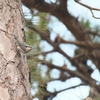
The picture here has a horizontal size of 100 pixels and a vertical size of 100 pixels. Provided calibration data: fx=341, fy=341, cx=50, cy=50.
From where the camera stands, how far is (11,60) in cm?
51

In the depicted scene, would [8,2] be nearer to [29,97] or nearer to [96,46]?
[29,97]

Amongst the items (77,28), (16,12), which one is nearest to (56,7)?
(77,28)

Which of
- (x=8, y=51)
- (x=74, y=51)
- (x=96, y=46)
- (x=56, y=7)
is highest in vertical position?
(x=8, y=51)

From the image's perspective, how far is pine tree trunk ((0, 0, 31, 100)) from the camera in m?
0.48

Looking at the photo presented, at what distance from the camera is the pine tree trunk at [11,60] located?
1.57 feet

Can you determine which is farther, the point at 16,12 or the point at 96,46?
the point at 96,46

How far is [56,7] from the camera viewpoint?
3.72 feet

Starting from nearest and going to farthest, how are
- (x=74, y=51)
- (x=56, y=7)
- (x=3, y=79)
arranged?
(x=3, y=79), (x=56, y=7), (x=74, y=51)

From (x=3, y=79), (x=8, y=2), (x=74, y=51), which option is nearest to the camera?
(x=3, y=79)

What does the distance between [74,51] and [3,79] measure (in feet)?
3.43

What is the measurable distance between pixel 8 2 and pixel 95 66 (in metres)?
0.80

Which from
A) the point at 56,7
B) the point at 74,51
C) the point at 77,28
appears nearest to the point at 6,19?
the point at 56,7

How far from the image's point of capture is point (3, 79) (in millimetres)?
477

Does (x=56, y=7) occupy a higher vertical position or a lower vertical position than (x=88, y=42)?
higher
